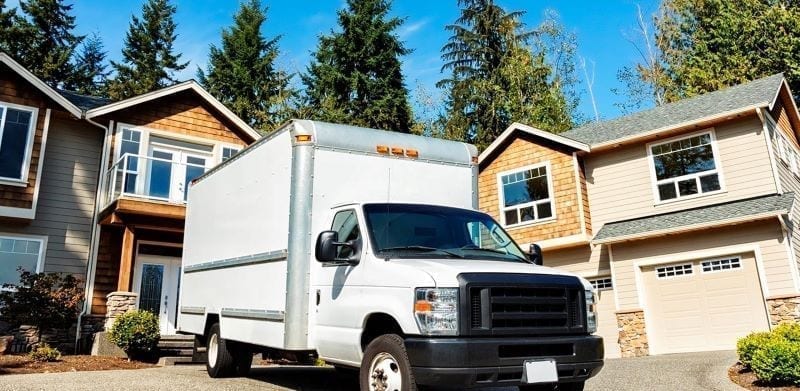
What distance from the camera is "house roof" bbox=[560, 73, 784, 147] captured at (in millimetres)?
15734

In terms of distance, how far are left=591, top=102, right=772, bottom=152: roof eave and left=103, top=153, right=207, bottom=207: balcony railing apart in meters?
12.1

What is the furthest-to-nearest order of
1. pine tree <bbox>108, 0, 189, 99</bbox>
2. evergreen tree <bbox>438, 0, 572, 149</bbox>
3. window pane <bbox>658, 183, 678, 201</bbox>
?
pine tree <bbox>108, 0, 189, 99</bbox>, evergreen tree <bbox>438, 0, 572, 149</bbox>, window pane <bbox>658, 183, 678, 201</bbox>

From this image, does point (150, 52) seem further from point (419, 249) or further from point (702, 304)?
point (419, 249)

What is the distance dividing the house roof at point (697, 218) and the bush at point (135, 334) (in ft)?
39.5

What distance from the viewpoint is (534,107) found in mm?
32281

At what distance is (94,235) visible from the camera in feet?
51.1

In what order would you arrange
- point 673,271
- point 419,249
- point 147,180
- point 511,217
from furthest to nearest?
point 511,217 < point 673,271 < point 147,180 < point 419,249

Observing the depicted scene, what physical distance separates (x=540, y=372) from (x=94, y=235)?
14.4 metres

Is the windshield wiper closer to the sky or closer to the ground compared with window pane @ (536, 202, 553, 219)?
closer to the ground

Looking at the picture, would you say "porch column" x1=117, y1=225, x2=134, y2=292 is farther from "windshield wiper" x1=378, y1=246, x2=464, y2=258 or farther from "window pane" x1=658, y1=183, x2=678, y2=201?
"window pane" x1=658, y1=183, x2=678, y2=201

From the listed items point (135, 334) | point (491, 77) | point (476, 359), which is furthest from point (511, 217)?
point (491, 77)

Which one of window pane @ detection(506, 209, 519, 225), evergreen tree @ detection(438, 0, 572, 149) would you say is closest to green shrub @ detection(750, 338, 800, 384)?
window pane @ detection(506, 209, 519, 225)

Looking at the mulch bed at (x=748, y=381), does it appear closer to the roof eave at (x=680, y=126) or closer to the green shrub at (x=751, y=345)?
the green shrub at (x=751, y=345)

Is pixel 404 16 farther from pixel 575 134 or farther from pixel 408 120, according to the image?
pixel 575 134
